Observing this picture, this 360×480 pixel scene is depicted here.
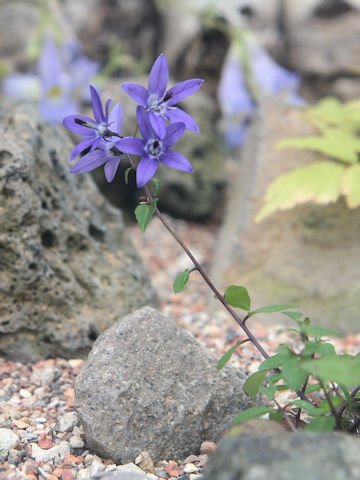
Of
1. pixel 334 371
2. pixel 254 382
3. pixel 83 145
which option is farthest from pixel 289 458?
pixel 83 145

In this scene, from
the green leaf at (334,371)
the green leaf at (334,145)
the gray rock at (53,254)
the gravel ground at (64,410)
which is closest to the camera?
the green leaf at (334,371)

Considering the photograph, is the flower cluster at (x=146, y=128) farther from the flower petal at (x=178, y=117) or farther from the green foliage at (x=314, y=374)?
the green foliage at (x=314, y=374)

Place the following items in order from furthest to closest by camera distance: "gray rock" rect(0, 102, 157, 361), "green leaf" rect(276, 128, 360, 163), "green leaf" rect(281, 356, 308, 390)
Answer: "green leaf" rect(276, 128, 360, 163) → "gray rock" rect(0, 102, 157, 361) → "green leaf" rect(281, 356, 308, 390)

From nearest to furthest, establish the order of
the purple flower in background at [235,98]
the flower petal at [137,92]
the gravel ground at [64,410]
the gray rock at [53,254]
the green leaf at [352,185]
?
the flower petal at [137,92], the gravel ground at [64,410], the gray rock at [53,254], the green leaf at [352,185], the purple flower in background at [235,98]

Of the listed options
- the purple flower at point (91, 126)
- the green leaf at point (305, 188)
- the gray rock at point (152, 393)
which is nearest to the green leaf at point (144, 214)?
the purple flower at point (91, 126)

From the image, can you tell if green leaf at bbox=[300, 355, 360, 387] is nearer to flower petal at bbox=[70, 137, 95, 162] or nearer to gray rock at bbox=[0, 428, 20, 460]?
flower petal at bbox=[70, 137, 95, 162]

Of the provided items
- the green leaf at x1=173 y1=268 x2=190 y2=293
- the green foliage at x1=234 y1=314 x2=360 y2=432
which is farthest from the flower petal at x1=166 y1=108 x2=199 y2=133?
the green foliage at x1=234 y1=314 x2=360 y2=432

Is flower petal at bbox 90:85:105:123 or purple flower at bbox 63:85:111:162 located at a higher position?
flower petal at bbox 90:85:105:123

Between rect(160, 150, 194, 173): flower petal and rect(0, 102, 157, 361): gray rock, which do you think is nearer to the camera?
rect(160, 150, 194, 173): flower petal
